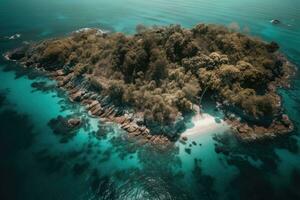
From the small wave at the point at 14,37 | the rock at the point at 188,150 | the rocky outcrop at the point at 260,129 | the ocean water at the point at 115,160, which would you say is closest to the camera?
the ocean water at the point at 115,160

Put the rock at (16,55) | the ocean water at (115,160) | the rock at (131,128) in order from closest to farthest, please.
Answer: the ocean water at (115,160) < the rock at (131,128) < the rock at (16,55)

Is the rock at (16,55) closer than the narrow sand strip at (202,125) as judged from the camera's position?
No

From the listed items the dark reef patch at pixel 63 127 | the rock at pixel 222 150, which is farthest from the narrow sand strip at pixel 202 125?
the dark reef patch at pixel 63 127

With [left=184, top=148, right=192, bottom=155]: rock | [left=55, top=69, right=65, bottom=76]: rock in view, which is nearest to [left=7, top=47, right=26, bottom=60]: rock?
[left=55, top=69, right=65, bottom=76]: rock

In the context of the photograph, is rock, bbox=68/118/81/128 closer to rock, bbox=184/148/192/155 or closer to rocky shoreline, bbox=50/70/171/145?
rocky shoreline, bbox=50/70/171/145

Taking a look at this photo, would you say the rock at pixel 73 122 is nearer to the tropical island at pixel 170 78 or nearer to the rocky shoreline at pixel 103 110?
the rocky shoreline at pixel 103 110

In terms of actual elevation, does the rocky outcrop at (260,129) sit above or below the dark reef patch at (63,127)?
above

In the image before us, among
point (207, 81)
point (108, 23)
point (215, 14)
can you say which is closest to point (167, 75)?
point (207, 81)
